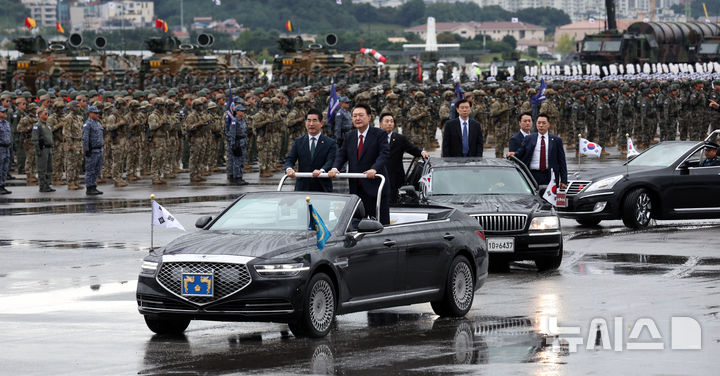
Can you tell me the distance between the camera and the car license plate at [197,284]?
36.2 ft

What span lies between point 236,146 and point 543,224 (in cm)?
1487

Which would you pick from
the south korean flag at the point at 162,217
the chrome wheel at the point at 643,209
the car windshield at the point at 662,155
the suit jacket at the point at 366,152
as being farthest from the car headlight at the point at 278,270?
the car windshield at the point at 662,155

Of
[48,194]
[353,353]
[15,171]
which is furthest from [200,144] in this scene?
[353,353]

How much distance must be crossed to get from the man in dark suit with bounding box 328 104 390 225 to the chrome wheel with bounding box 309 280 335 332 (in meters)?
2.62

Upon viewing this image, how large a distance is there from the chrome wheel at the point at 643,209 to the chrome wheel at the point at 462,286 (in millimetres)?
8068

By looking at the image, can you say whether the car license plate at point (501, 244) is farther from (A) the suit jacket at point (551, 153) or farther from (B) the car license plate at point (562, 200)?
(B) the car license plate at point (562, 200)

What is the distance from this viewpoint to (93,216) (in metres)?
22.9

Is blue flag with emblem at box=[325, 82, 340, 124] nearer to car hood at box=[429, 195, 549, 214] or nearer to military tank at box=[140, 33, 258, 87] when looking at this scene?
car hood at box=[429, 195, 549, 214]

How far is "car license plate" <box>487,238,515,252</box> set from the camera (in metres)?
15.9

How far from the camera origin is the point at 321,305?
11.4m

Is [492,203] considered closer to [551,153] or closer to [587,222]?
[551,153]

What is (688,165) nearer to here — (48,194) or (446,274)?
(446,274)

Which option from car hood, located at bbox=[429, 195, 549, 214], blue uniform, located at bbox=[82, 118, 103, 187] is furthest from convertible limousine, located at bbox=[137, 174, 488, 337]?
blue uniform, located at bbox=[82, 118, 103, 187]

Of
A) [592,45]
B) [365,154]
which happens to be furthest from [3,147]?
[592,45]
